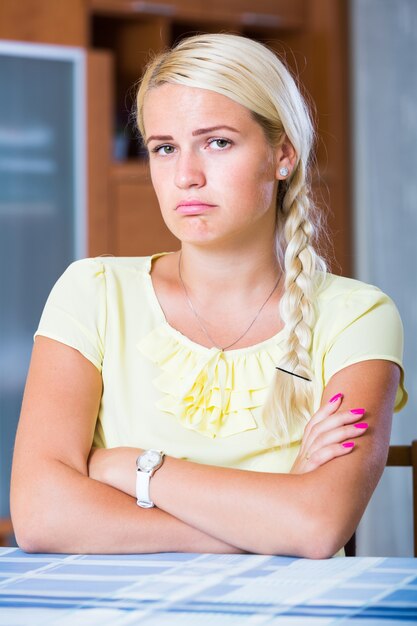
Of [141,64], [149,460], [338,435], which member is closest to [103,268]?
[149,460]

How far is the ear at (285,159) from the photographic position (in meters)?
1.74

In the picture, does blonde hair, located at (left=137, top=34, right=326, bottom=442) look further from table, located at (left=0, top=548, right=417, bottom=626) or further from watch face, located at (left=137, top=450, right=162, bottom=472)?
table, located at (left=0, top=548, right=417, bottom=626)

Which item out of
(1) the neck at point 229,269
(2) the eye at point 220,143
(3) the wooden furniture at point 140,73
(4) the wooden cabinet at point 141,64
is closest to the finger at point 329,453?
(1) the neck at point 229,269

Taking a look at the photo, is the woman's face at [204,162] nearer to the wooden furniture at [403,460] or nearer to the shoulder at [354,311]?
the shoulder at [354,311]

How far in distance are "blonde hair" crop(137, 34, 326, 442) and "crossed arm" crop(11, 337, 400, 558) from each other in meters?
0.11

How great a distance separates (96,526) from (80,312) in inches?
16.5

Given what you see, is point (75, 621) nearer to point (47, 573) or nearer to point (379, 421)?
point (47, 573)

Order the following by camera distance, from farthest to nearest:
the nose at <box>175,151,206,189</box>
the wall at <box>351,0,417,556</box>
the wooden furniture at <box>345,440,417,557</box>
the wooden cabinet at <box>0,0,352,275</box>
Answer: the wall at <box>351,0,417,556</box>, the wooden cabinet at <box>0,0,352,275</box>, the wooden furniture at <box>345,440,417,557</box>, the nose at <box>175,151,206,189</box>

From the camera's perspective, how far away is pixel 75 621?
1.04 metres

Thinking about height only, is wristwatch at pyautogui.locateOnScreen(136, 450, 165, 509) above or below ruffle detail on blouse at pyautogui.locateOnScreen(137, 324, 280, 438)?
below

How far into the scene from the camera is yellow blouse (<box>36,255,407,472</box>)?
5.36 feet

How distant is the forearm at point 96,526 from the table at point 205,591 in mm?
43

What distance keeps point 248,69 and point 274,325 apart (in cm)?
43

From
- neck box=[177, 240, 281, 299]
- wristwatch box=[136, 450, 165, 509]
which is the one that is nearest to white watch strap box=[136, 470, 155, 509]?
wristwatch box=[136, 450, 165, 509]
